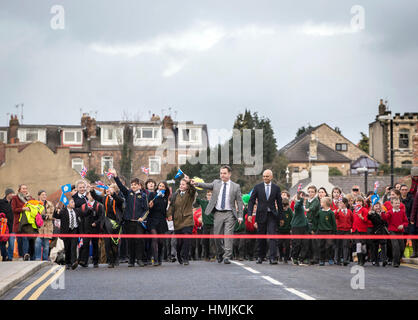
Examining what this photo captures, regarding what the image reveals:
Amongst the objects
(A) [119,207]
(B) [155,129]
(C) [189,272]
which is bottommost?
(C) [189,272]

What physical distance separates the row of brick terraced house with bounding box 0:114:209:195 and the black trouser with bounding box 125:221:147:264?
57.0m

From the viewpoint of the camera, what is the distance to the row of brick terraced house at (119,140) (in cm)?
7675

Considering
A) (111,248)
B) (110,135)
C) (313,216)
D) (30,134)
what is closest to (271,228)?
(313,216)

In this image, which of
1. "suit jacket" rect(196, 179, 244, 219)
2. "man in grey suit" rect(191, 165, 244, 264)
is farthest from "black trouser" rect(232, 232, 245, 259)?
"suit jacket" rect(196, 179, 244, 219)

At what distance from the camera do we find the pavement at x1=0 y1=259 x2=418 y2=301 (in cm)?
1129

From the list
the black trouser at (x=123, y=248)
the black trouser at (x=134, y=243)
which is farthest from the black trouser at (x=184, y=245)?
the black trouser at (x=123, y=248)

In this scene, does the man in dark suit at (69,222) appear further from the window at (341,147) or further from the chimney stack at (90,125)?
the window at (341,147)

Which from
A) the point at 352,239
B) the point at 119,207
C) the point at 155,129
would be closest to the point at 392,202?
the point at 352,239

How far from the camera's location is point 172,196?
18.8 metres

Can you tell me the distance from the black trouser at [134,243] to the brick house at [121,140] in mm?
57929

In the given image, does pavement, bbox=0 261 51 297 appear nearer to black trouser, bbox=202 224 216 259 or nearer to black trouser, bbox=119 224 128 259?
black trouser, bbox=119 224 128 259

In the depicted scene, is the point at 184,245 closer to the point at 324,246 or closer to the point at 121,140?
the point at 324,246
